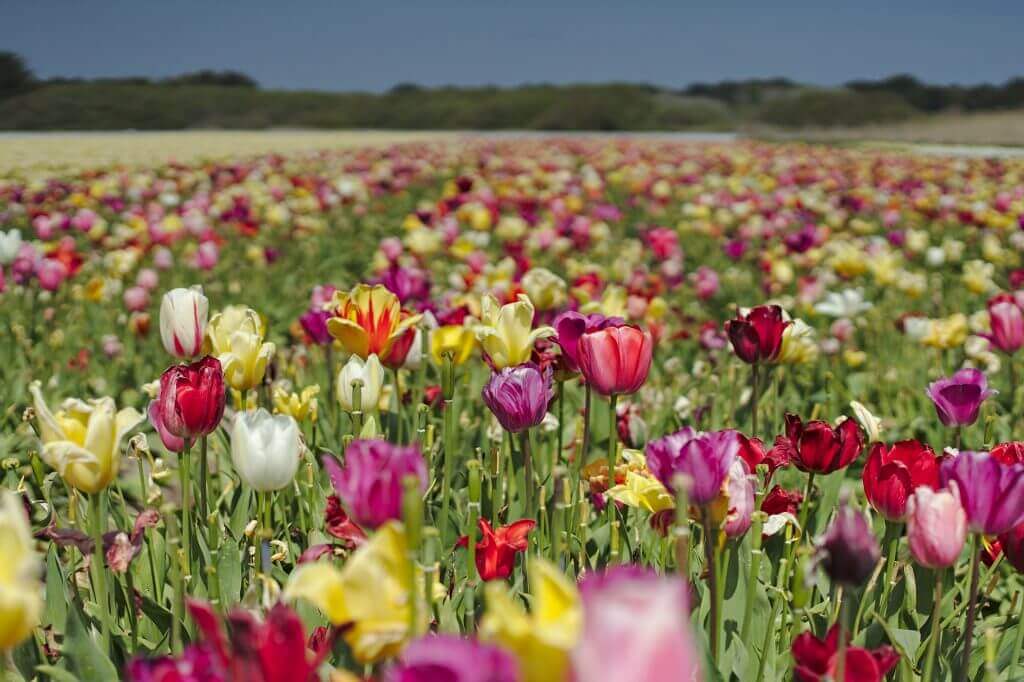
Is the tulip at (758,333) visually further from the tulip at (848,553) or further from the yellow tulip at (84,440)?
the yellow tulip at (84,440)

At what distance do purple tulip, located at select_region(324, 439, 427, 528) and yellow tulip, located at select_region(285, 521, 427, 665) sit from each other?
10 cm

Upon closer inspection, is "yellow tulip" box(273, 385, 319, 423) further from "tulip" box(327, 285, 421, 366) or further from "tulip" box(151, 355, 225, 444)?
"tulip" box(151, 355, 225, 444)

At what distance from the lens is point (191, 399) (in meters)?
1.43

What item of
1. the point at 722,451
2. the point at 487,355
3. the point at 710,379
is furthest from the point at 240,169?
the point at 722,451

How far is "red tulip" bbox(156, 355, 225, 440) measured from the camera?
143 centimetres

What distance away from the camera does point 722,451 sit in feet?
4.05

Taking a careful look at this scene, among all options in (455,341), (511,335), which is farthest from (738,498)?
(455,341)

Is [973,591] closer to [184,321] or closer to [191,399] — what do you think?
[191,399]

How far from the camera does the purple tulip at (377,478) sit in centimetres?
98

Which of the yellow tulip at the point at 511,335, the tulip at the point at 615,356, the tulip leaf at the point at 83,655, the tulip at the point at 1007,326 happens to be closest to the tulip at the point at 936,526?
the tulip at the point at 615,356

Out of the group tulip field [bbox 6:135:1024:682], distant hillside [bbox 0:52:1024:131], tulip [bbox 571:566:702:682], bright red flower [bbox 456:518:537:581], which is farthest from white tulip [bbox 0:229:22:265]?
distant hillside [bbox 0:52:1024:131]

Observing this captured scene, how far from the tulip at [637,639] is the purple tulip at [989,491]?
731mm

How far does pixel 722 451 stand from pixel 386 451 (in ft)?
1.49

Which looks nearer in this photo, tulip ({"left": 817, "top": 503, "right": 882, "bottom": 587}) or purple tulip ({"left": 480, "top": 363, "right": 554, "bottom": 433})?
tulip ({"left": 817, "top": 503, "right": 882, "bottom": 587})
